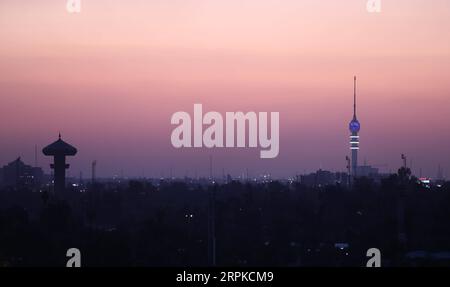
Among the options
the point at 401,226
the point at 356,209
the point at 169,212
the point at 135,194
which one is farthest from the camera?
the point at 135,194
